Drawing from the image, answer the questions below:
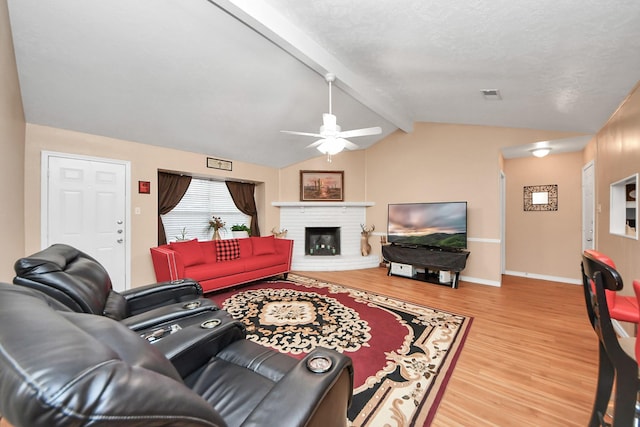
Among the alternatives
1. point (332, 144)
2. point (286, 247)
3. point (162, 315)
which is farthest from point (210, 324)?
point (286, 247)

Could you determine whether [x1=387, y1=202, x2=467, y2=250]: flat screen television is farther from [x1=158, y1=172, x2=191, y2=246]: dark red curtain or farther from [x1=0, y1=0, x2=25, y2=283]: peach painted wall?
[x1=0, y1=0, x2=25, y2=283]: peach painted wall

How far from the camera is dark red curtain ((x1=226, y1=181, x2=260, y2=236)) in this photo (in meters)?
5.28

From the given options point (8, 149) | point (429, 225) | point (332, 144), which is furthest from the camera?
point (429, 225)

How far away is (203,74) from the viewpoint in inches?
108

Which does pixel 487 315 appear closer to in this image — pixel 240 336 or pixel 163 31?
pixel 240 336

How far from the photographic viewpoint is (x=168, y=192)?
14.1 feet

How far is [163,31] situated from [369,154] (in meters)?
4.58

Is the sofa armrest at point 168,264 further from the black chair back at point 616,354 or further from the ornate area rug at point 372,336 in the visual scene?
the black chair back at point 616,354

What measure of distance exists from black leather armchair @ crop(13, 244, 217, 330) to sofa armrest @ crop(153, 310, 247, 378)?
43cm

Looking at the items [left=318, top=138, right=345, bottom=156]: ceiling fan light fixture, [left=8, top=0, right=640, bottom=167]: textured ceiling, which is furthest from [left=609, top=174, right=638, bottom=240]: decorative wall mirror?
[left=318, top=138, right=345, bottom=156]: ceiling fan light fixture

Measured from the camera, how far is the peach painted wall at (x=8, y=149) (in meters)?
1.76

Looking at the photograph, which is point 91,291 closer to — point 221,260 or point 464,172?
point 221,260

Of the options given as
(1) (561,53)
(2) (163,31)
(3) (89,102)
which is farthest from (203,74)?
(1) (561,53)

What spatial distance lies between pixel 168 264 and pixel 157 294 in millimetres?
1430
